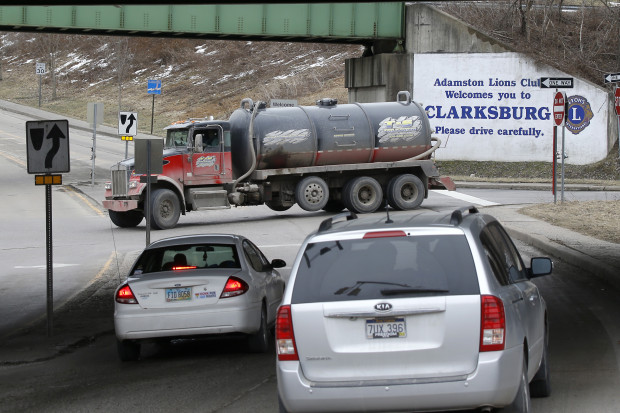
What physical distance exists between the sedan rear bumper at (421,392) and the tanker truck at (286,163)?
21057mm

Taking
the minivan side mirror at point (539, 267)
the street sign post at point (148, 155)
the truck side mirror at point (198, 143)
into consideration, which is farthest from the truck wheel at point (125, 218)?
the minivan side mirror at point (539, 267)

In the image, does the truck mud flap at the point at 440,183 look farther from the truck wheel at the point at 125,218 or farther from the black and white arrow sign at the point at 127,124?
the black and white arrow sign at the point at 127,124

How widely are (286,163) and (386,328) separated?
884 inches

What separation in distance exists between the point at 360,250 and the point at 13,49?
9551 cm

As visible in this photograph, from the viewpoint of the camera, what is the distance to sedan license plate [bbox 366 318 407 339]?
21.0ft

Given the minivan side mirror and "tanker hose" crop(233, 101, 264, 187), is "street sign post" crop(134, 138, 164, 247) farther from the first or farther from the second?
the minivan side mirror

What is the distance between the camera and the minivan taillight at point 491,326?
633cm

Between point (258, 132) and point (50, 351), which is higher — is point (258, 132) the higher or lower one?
the higher one

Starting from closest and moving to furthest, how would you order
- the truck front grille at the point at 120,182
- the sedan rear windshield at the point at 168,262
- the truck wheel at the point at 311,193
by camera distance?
the sedan rear windshield at the point at 168,262
the truck front grille at the point at 120,182
the truck wheel at the point at 311,193

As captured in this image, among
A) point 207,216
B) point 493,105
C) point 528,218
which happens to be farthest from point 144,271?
point 493,105

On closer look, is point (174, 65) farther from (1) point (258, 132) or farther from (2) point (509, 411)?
(2) point (509, 411)

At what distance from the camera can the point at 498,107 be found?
4075 centimetres

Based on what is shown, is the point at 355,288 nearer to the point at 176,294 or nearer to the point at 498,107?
the point at 176,294

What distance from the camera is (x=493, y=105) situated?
40812mm
